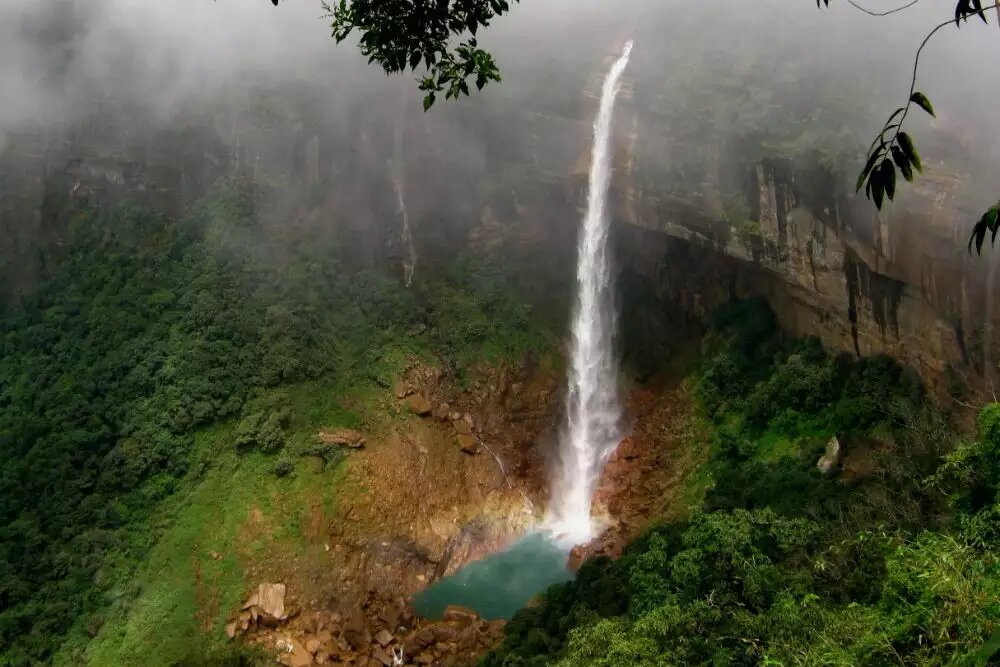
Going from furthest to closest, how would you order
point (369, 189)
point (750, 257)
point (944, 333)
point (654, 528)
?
point (369, 189)
point (750, 257)
point (654, 528)
point (944, 333)

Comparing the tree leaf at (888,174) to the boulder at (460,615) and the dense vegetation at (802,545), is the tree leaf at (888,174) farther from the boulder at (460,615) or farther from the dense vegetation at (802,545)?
the boulder at (460,615)

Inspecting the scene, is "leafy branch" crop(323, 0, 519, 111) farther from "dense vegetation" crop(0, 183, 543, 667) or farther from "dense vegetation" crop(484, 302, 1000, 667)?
"dense vegetation" crop(0, 183, 543, 667)

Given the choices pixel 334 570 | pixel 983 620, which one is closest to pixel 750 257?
pixel 334 570

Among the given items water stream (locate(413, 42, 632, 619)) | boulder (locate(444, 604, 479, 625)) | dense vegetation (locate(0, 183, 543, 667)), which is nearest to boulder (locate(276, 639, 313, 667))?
dense vegetation (locate(0, 183, 543, 667))

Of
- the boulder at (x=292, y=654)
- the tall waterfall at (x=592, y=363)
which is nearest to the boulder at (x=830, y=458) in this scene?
the tall waterfall at (x=592, y=363)

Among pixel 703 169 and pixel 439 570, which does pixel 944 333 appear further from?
pixel 439 570

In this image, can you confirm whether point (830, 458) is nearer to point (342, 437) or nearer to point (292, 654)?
point (342, 437)
